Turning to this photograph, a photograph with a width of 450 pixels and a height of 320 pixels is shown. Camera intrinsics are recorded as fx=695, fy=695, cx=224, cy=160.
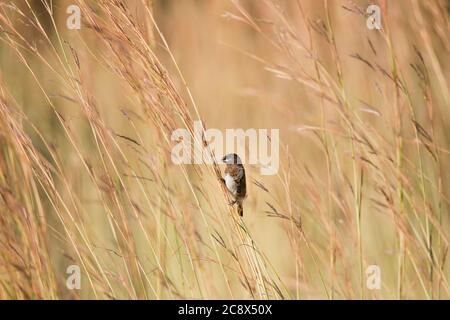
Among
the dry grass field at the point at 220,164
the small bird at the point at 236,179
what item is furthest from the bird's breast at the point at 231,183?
the dry grass field at the point at 220,164

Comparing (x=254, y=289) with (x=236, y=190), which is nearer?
(x=254, y=289)

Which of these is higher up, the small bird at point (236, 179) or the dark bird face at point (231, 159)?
A: the dark bird face at point (231, 159)

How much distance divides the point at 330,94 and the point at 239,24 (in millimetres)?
2029

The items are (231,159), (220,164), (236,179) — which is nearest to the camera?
(231,159)

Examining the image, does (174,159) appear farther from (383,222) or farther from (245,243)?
(383,222)

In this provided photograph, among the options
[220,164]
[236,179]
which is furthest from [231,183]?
[220,164]

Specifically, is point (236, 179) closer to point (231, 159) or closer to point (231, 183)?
point (231, 183)

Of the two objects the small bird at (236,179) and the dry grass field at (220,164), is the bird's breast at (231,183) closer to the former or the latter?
the small bird at (236,179)

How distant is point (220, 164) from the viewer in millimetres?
2369

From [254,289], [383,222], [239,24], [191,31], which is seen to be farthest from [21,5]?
[254,289]

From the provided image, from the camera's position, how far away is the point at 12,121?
1.71m

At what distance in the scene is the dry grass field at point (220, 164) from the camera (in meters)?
1.71

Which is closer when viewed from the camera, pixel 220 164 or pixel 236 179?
pixel 236 179

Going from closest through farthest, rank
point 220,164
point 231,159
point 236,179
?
point 231,159
point 236,179
point 220,164
